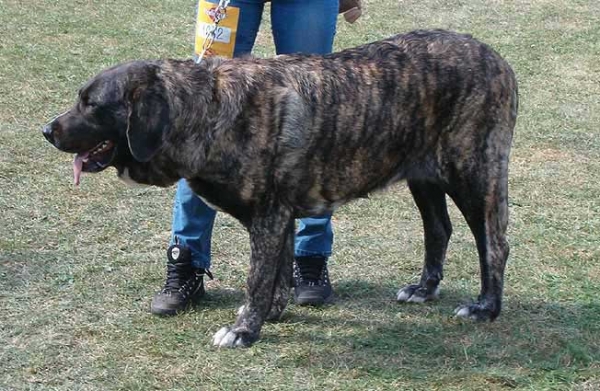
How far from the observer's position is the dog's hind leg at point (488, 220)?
482 centimetres

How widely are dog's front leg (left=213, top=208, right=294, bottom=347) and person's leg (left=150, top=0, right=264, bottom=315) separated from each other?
0.40 m

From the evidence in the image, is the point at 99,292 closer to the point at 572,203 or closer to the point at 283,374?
the point at 283,374

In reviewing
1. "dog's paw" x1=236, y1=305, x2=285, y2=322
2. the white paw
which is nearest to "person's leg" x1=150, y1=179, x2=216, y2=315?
"dog's paw" x1=236, y1=305, x2=285, y2=322

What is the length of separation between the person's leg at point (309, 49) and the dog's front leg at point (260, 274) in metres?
0.48

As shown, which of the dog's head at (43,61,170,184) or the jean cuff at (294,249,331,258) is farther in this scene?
the jean cuff at (294,249,331,258)

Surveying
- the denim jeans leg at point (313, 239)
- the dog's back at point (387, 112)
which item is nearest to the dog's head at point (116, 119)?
the dog's back at point (387, 112)

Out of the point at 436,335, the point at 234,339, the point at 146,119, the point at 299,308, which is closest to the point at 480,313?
the point at 436,335

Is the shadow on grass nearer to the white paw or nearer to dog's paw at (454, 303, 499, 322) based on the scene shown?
dog's paw at (454, 303, 499, 322)

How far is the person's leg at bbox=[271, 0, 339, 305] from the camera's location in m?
4.91

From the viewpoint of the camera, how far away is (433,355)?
4.62 metres

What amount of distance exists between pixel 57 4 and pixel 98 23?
0.97 m

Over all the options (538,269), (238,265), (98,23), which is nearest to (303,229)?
(238,265)

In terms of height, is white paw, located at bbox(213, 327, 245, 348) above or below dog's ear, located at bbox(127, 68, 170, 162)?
below

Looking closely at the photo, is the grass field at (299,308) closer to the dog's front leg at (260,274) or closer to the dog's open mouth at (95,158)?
the dog's front leg at (260,274)
